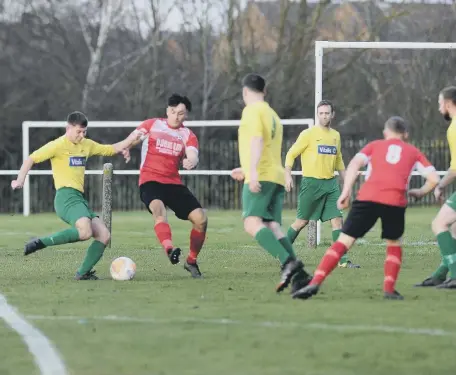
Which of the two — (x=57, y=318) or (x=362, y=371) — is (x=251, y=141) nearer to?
(x=57, y=318)

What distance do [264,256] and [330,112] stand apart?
2305 millimetres

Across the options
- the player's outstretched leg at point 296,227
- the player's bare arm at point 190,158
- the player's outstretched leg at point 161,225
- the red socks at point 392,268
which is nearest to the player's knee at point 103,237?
the player's outstretched leg at point 161,225

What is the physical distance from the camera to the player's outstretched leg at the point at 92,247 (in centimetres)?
1202

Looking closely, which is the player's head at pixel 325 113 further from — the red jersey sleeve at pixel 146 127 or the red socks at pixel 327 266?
the red socks at pixel 327 266

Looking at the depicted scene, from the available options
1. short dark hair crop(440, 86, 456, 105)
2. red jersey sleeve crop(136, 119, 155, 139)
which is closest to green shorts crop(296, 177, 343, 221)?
red jersey sleeve crop(136, 119, 155, 139)

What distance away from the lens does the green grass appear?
669cm

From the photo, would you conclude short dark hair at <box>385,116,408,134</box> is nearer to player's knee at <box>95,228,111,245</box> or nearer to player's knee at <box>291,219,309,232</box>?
player's knee at <box>95,228,111,245</box>

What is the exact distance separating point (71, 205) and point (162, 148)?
1.20 m

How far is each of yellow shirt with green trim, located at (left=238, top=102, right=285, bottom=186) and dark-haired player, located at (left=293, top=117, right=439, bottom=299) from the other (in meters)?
0.95

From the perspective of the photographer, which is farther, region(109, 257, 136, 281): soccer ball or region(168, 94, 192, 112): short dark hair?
region(168, 94, 192, 112): short dark hair

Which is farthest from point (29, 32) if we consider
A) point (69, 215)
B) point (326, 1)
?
point (69, 215)

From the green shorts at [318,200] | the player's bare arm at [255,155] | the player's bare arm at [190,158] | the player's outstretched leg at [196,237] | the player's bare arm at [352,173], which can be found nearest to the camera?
the player's bare arm at [352,173]

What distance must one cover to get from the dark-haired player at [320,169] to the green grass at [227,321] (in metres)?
0.61

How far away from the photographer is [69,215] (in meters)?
12.2
